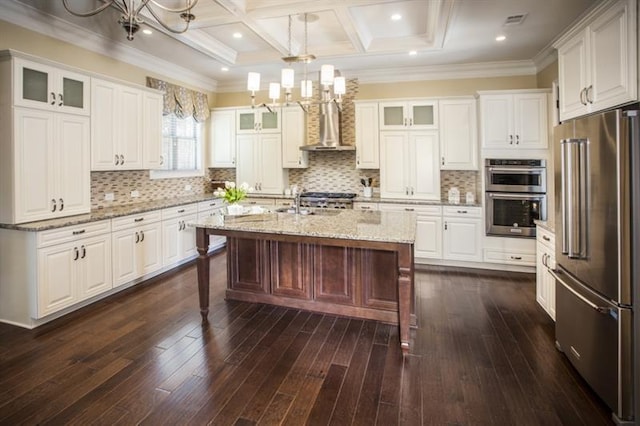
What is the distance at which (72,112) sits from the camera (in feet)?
12.4

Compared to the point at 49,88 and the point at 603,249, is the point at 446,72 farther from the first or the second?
the point at 49,88

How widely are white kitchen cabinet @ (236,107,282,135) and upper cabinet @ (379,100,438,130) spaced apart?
182 centimetres

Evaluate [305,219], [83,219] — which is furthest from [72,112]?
[305,219]

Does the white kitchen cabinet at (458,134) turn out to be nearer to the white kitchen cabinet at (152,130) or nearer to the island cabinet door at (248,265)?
the island cabinet door at (248,265)

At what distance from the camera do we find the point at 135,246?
4488 millimetres

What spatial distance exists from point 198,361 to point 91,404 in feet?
2.32

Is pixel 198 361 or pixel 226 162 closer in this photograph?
pixel 198 361

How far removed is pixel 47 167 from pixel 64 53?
56.8 inches

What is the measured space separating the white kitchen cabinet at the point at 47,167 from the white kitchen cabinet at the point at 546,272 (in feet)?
15.3

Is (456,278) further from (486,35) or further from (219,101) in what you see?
(219,101)

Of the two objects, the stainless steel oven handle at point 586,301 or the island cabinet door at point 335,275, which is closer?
the stainless steel oven handle at point 586,301

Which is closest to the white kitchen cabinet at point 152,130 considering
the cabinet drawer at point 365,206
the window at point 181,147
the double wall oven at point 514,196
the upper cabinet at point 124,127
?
the upper cabinet at point 124,127

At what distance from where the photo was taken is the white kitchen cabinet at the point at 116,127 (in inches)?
162

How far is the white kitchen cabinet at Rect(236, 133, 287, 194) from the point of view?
6.43m
